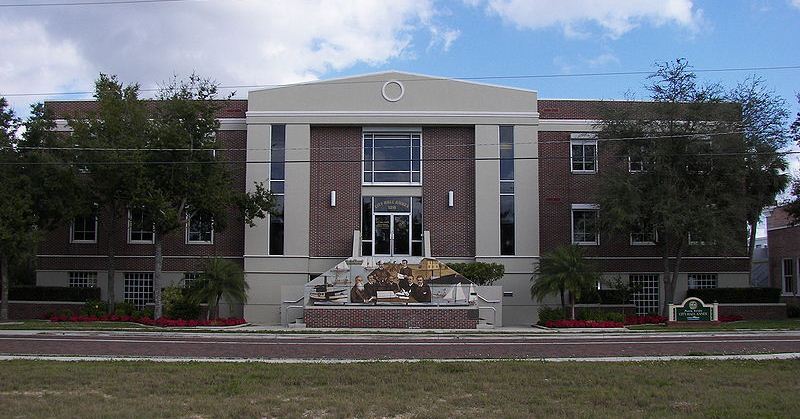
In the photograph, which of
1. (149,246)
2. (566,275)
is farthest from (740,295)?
(149,246)

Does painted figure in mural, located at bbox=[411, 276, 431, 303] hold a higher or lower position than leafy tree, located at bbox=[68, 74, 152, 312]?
lower

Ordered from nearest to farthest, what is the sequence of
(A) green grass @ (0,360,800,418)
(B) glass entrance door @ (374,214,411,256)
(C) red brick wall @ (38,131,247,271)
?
(A) green grass @ (0,360,800,418)
(B) glass entrance door @ (374,214,411,256)
(C) red brick wall @ (38,131,247,271)

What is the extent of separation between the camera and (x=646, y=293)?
40.4m

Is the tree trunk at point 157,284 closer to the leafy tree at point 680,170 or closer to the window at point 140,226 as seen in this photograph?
the window at point 140,226

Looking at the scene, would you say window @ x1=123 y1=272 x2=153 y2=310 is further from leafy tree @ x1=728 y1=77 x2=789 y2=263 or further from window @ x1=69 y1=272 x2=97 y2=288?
leafy tree @ x1=728 y1=77 x2=789 y2=263

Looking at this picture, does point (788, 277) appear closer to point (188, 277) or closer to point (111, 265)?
point (188, 277)

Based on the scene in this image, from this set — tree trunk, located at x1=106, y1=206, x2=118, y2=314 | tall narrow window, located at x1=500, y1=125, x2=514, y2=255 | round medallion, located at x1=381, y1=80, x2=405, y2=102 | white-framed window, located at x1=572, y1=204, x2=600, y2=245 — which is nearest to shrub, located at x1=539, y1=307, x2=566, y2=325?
tall narrow window, located at x1=500, y1=125, x2=514, y2=255

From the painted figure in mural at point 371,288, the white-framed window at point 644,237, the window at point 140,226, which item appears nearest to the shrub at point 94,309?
the window at point 140,226

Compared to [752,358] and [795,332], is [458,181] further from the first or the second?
[752,358]

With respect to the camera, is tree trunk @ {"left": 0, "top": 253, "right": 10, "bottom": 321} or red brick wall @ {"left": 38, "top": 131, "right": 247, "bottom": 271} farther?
red brick wall @ {"left": 38, "top": 131, "right": 247, "bottom": 271}

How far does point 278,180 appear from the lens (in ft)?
129

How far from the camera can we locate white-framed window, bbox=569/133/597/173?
40188mm

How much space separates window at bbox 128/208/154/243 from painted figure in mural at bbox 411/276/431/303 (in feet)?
38.2

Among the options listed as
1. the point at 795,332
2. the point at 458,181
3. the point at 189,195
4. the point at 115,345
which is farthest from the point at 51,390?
the point at 458,181
